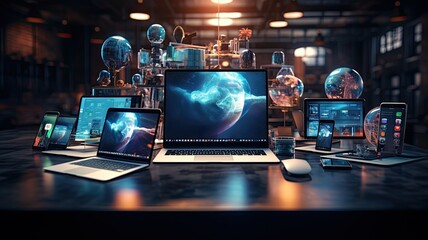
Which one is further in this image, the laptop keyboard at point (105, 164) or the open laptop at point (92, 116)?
the open laptop at point (92, 116)

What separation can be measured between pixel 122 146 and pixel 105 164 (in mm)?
119

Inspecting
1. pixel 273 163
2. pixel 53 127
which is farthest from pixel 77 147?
pixel 273 163

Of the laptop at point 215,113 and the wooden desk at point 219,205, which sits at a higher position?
the laptop at point 215,113

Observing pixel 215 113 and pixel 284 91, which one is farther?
pixel 284 91

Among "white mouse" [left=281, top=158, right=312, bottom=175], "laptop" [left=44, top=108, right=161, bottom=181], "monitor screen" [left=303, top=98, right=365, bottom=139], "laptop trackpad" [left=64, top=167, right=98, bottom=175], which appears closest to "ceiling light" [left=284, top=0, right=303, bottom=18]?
"monitor screen" [left=303, top=98, right=365, bottom=139]

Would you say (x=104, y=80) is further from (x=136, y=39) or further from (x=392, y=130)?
(x=136, y=39)

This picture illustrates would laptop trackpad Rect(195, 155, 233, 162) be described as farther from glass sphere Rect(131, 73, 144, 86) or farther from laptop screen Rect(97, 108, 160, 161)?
glass sphere Rect(131, 73, 144, 86)

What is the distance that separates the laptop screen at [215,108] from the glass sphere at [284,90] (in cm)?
51

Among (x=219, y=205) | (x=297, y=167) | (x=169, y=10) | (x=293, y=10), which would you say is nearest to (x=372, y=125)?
(x=297, y=167)

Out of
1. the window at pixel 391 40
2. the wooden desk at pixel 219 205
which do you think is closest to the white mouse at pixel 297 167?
the wooden desk at pixel 219 205

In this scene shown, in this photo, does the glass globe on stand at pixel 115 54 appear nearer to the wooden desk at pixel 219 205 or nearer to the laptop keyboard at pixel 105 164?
the laptop keyboard at pixel 105 164

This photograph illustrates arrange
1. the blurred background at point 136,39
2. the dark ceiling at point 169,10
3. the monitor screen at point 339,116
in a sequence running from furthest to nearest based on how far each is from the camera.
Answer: the dark ceiling at point 169,10 → the blurred background at point 136,39 → the monitor screen at point 339,116

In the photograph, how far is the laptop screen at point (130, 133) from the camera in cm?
136

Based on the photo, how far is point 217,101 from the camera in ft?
5.48
